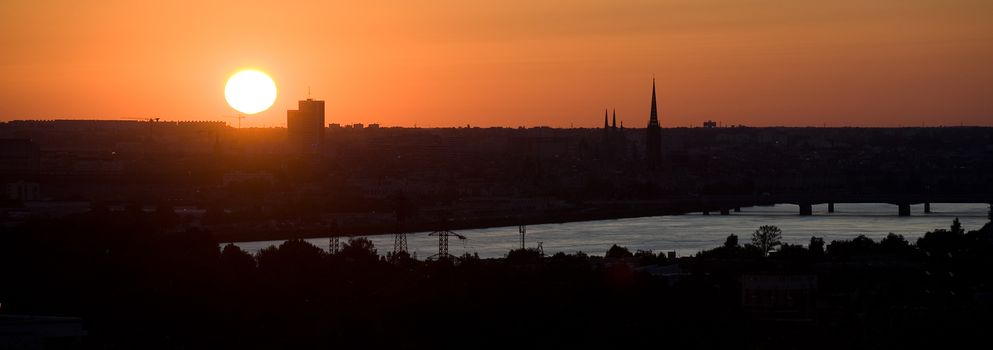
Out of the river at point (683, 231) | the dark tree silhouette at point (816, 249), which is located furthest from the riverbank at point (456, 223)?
the dark tree silhouette at point (816, 249)

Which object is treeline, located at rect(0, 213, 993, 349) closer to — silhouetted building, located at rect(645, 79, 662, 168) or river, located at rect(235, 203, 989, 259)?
river, located at rect(235, 203, 989, 259)

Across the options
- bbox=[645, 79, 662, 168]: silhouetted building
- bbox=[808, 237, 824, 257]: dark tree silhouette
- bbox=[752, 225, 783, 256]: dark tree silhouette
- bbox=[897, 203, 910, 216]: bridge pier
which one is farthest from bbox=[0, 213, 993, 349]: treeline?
bbox=[645, 79, 662, 168]: silhouetted building

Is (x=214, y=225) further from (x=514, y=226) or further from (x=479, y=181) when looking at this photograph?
(x=479, y=181)

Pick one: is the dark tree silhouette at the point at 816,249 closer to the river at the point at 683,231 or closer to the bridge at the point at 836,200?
the river at the point at 683,231

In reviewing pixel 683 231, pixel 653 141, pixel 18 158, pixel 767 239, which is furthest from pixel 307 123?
pixel 767 239

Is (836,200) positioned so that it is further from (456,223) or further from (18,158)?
(18,158)
